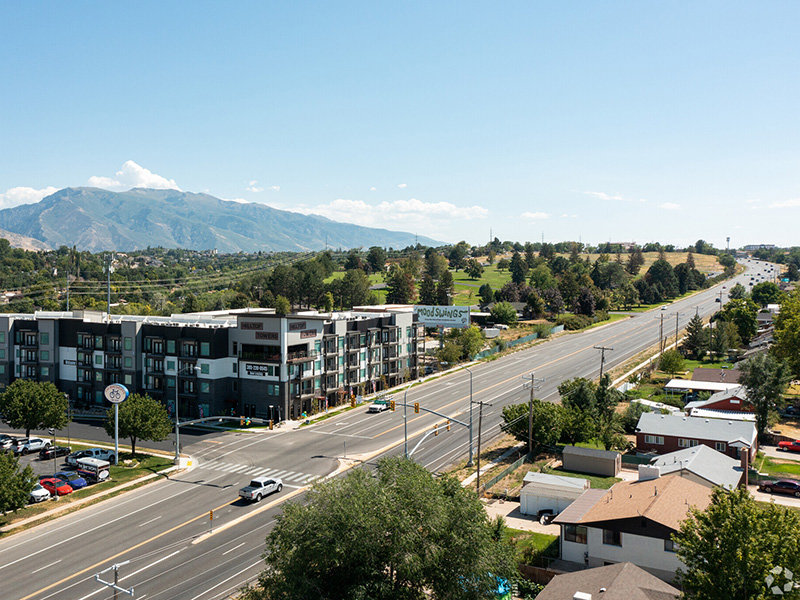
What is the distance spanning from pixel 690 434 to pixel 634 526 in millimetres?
31185

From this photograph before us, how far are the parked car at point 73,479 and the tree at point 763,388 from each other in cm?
7839

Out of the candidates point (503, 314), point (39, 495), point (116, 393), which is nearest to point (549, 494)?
point (39, 495)

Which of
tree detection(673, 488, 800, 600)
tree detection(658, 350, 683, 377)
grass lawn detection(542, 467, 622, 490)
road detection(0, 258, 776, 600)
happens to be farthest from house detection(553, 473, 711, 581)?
tree detection(658, 350, 683, 377)

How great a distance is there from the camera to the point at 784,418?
8619cm

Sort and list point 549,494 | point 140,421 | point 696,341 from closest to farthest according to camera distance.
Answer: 1. point 549,494
2. point 140,421
3. point 696,341

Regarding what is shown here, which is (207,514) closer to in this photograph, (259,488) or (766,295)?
(259,488)

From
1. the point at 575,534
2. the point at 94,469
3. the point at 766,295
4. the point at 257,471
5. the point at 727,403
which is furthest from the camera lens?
the point at 766,295

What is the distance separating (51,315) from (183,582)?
3380 inches

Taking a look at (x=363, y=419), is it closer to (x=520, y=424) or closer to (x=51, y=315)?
(x=520, y=424)

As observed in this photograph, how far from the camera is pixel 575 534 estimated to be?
44.1 metres

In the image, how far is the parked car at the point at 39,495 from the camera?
56.4 meters

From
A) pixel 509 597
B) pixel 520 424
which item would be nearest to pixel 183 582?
pixel 509 597

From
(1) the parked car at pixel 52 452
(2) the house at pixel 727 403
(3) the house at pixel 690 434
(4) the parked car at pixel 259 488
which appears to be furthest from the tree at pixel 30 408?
(2) the house at pixel 727 403

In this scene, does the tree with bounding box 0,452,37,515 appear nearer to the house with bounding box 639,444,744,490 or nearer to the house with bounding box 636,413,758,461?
the house with bounding box 639,444,744,490
